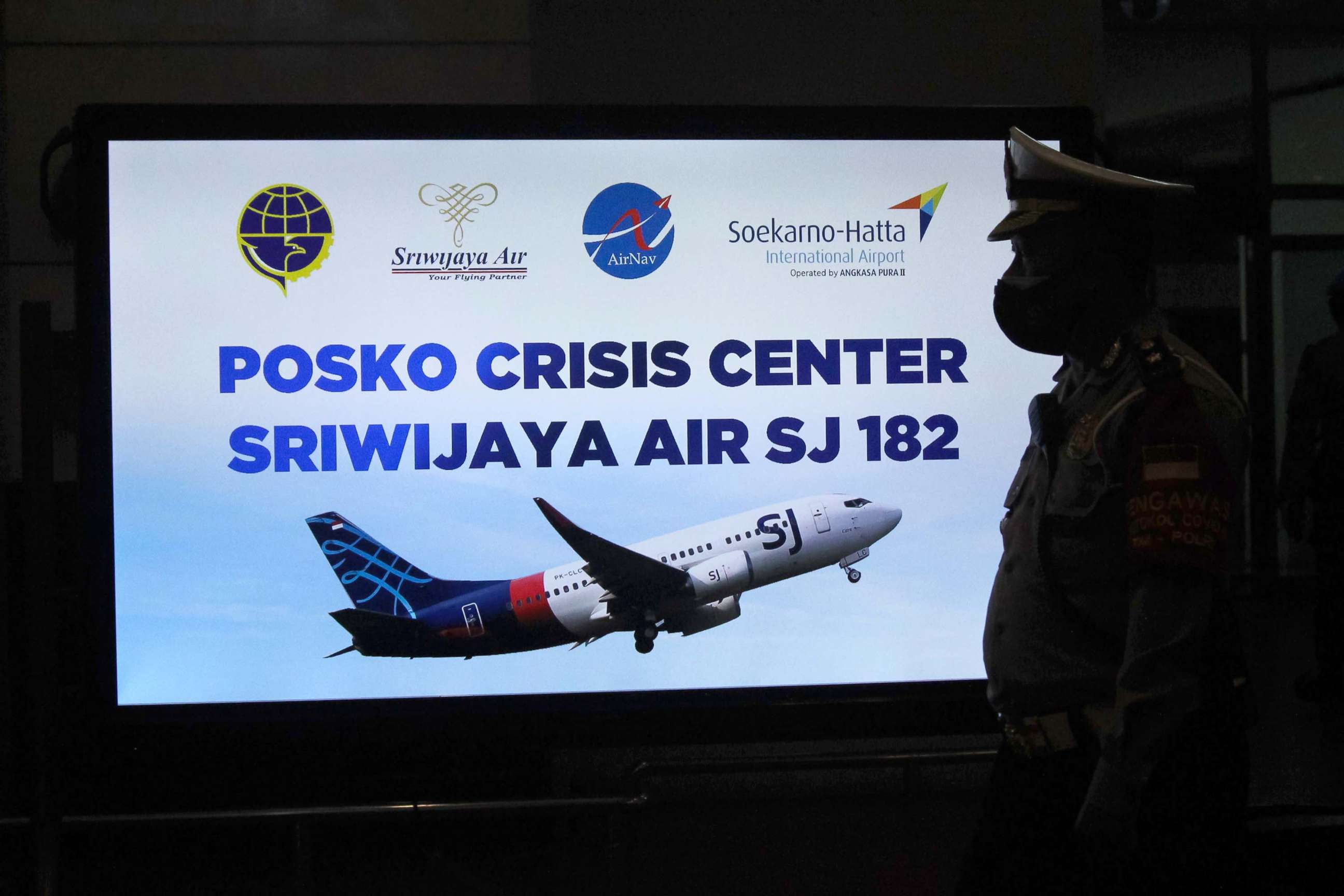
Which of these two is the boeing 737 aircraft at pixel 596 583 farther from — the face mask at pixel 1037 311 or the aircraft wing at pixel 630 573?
the face mask at pixel 1037 311

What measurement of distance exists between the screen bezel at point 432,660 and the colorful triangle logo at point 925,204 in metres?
0.17

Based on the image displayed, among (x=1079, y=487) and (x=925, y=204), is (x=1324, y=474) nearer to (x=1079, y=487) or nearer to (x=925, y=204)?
(x=925, y=204)

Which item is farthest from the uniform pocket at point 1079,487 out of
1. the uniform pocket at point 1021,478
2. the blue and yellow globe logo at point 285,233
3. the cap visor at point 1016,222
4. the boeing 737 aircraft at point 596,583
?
the blue and yellow globe logo at point 285,233

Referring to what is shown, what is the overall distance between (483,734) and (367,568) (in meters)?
0.63

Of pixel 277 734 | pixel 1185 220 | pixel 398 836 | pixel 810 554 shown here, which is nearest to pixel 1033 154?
pixel 810 554

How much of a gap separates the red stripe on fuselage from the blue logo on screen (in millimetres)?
1001

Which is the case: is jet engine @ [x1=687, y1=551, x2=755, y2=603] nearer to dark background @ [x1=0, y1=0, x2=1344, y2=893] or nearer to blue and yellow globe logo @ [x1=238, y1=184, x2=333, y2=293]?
dark background @ [x1=0, y1=0, x2=1344, y2=893]

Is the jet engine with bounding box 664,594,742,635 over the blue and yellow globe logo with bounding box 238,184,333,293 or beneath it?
beneath

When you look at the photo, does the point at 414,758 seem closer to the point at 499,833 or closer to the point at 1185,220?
the point at 499,833

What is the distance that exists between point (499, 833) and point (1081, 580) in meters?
2.60

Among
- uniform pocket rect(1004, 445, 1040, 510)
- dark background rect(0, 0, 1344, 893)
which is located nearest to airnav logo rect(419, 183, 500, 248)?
dark background rect(0, 0, 1344, 893)

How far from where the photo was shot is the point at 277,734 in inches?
130

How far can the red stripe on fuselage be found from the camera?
3.36m

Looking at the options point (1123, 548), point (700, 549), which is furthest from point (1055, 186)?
point (700, 549)
